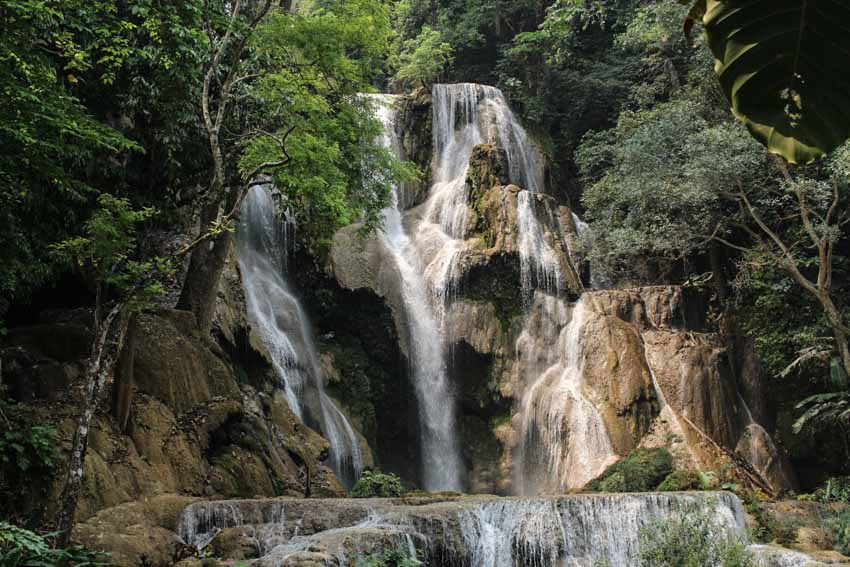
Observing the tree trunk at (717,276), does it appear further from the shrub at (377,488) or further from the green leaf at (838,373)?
the shrub at (377,488)

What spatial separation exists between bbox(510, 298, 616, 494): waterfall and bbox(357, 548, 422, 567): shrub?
28.4 feet

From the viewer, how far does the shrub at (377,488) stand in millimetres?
13000

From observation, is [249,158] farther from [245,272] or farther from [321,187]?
[245,272]

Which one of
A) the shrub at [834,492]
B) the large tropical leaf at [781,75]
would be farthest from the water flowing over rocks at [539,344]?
the large tropical leaf at [781,75]

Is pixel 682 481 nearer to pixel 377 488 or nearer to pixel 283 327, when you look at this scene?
pixel 377 488

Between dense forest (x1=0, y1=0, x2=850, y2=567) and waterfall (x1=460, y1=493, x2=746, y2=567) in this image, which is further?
waterfall (x1=460, y1=493, x2=746, y2=567)

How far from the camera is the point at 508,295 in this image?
19.0 m

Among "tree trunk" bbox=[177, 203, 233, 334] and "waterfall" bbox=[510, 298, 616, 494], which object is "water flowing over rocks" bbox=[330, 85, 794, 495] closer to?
"waterfall" bbox=[510, 298, 616, 494]

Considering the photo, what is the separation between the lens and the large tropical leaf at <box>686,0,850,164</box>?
0.92 metres

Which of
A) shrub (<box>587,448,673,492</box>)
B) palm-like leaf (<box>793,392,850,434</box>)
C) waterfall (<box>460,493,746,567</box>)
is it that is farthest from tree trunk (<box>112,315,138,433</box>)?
palm-like leaf (<box>793,392,850,434</box>)

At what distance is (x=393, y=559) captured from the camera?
7.86 metres

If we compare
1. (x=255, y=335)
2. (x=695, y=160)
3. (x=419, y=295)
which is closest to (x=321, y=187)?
(x=255, y=335)

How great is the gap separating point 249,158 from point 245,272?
260 inches

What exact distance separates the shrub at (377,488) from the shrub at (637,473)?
4.28m
